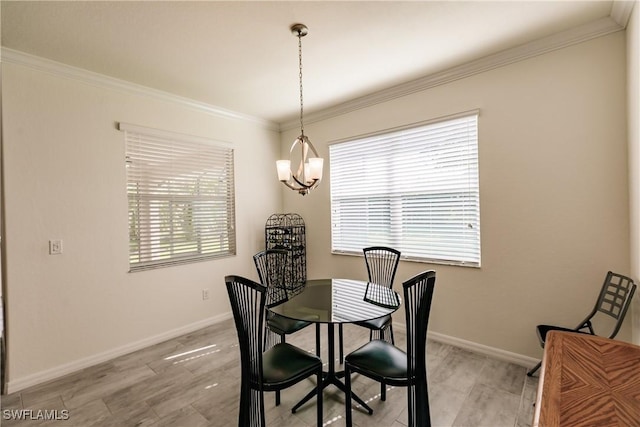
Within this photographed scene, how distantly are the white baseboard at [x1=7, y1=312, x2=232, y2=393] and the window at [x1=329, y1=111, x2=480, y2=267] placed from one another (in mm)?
2082

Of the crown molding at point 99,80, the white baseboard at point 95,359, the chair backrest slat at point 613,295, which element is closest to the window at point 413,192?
the chair backrest slat at point 613,295

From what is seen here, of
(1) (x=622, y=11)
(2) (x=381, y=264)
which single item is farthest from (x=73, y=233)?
(1) (x=622, y=11)

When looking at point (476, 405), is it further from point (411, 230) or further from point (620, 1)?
point (620, 1)

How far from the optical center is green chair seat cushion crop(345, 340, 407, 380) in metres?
1.73

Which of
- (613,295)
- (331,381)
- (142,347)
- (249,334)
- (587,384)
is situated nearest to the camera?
(587,384)

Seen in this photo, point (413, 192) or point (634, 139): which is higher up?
point (634, 139)

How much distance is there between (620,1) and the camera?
1.99 m

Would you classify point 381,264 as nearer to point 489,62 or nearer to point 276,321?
point 276,321

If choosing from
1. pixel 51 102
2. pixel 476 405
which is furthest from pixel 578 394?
pixel 51 102

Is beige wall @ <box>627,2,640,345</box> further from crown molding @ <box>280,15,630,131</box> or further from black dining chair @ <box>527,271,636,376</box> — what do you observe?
crown molding @ <box>280,15,630,131</box>

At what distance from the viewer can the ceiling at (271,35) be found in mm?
2047

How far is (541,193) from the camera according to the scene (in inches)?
101

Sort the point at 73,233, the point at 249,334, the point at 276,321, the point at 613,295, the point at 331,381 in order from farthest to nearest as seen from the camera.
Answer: the point at 73,233, the point at 276,321, the point at 331,381, the point at 613,295, the point at 249,334

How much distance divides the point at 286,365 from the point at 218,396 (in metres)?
0.91
